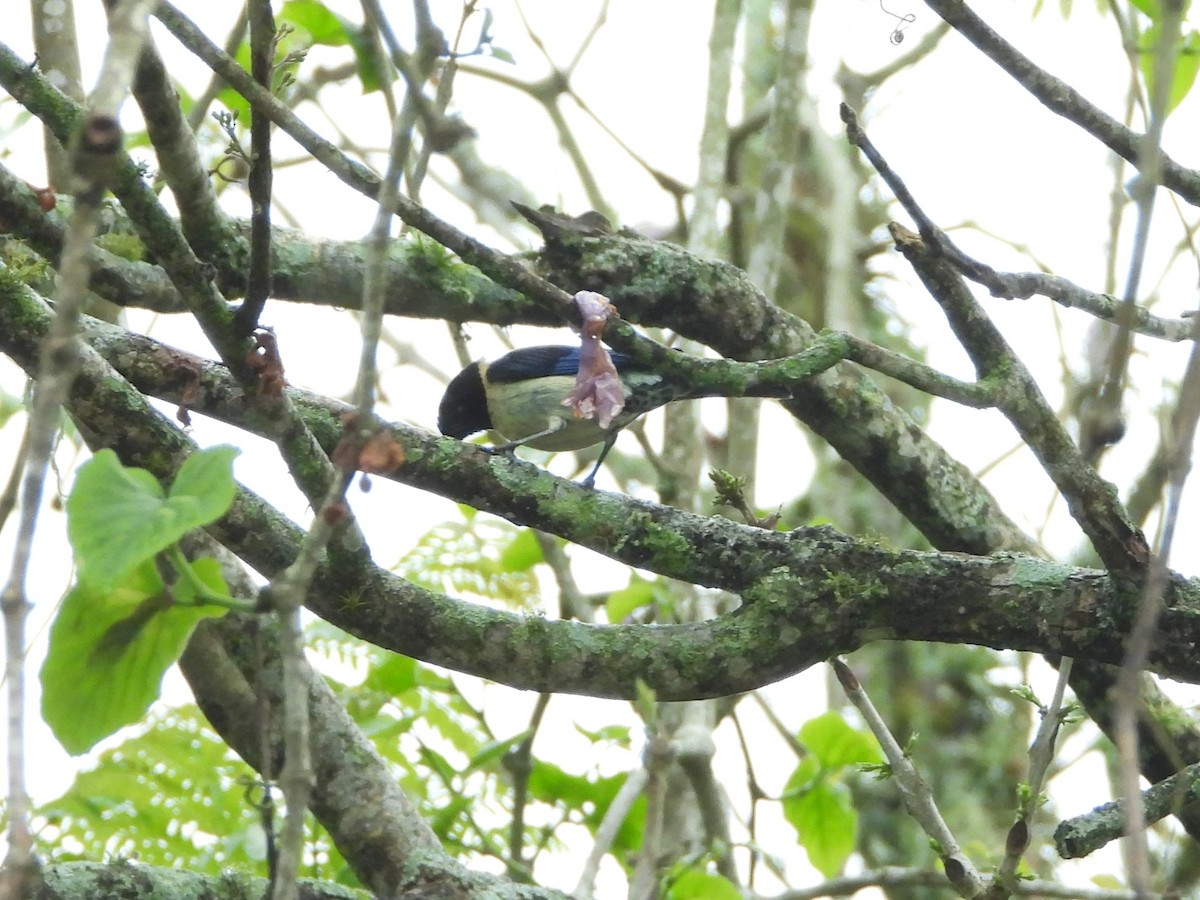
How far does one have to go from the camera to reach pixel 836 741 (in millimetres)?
3580

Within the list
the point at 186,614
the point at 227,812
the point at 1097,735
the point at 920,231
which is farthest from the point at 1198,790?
the point at 1097,735

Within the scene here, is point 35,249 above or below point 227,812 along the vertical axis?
above

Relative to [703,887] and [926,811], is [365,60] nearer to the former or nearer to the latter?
[926,811]

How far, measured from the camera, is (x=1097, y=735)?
6.31 metres

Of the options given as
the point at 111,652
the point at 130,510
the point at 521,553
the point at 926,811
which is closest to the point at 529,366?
the point at 521,553

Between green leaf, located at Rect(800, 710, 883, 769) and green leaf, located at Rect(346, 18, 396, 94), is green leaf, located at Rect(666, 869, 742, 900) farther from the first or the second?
green leaf, located at Rect(346, 18, 396, 94)

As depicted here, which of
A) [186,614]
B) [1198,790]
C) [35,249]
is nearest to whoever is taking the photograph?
[186,614]

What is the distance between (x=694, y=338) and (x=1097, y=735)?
14.0ft

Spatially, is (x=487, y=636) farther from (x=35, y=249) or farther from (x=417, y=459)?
(x=35, y=249)

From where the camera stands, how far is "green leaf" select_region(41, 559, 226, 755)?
5.36 ft

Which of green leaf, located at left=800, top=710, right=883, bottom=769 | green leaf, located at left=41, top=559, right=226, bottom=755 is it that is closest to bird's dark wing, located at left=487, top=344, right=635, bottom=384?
green leaf, located at left=800, top=710, right=883, bottom=769

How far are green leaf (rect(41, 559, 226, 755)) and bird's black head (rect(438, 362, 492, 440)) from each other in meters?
2.78

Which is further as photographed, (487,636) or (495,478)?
(495,478)

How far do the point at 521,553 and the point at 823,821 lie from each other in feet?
3.84
